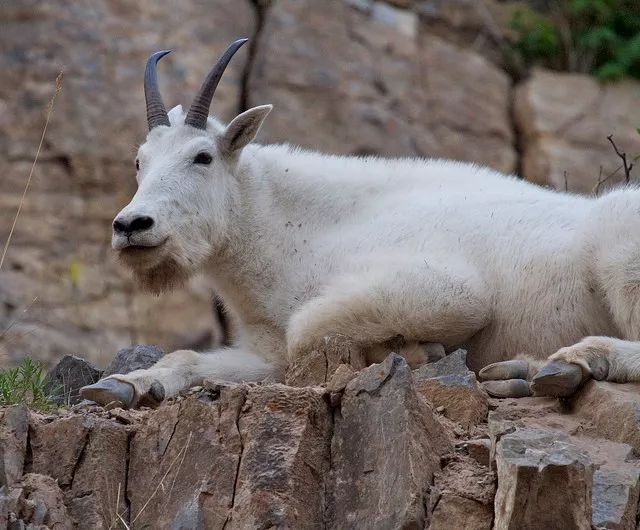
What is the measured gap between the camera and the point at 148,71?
8.48m

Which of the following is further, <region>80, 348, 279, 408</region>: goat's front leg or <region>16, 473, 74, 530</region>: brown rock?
<region>80, 348, 279, 408</region>: goat's front leg

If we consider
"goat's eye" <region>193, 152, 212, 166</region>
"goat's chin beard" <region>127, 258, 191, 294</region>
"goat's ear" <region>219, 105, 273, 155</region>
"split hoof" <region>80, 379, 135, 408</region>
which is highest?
"goat's ear" <region>219, 105, 273, 155</region>

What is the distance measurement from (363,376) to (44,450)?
1530 millimetres

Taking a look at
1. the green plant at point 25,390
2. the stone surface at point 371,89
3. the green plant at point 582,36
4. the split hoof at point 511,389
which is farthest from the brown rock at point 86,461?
the green plant at point 582,36

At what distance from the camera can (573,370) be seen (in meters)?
6.12

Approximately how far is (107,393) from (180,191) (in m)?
1.62

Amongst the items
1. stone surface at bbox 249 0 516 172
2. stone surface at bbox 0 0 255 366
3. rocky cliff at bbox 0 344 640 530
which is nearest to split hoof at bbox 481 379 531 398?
rocky cliff at bbox 0 344 640 530

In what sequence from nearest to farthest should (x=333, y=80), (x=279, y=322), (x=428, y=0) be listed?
(x=279, y=322)
(x=333, y=80)
(x=428, y=0)

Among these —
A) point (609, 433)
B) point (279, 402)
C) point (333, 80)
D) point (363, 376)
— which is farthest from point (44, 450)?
point (333, 80)

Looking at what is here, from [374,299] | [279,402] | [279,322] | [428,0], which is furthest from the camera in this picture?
[428,0]

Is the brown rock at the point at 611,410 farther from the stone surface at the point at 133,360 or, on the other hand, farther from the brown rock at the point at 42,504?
the stone surface at the point at 133,360

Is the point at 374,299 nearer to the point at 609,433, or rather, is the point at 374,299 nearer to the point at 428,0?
the point at 609,433

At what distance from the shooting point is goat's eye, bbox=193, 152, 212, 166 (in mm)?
8031

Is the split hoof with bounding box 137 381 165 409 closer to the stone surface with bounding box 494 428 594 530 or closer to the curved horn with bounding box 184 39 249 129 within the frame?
the curved horn with bounding box 184 39 249 129
